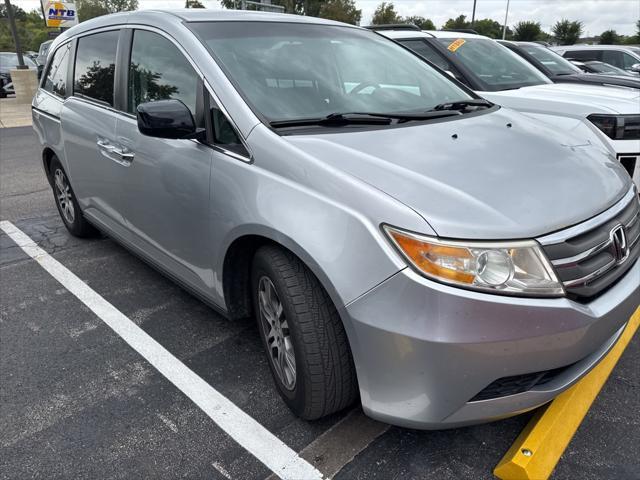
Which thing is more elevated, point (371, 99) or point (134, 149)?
point (371, 99)

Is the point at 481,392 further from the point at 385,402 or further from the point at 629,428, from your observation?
the point at 629,428

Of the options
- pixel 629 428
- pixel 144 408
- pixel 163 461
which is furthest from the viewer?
pixel 144 408

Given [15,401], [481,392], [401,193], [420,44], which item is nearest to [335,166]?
[401,193]

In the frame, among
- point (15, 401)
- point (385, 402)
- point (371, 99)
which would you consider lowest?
point (15, 401)

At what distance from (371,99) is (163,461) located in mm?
1916

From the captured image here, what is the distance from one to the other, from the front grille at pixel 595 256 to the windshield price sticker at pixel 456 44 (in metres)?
3.91

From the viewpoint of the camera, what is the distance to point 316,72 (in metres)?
2.67

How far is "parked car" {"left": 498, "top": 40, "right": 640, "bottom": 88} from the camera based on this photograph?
5664 millimetres

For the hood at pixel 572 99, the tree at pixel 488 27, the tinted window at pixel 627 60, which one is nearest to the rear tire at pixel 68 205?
the hood at pixel 572 99

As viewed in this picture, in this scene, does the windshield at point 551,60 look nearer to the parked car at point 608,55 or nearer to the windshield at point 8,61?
the parked car at point 608,55

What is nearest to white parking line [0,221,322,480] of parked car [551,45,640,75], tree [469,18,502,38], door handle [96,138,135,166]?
door handle [96,138,135,166]

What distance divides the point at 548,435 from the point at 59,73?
4253 mm

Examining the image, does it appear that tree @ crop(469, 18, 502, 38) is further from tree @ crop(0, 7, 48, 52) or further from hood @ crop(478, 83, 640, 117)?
hood @ crop(478, 83, 640, 117)

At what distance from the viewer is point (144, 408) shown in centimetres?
238
